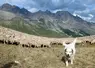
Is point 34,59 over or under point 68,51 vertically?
under

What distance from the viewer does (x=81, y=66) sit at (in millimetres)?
19844

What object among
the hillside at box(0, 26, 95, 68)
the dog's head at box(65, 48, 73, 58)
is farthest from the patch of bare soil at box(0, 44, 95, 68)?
the dog's head at box(65, 48, 73, 58)

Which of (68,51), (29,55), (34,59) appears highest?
(68,51)

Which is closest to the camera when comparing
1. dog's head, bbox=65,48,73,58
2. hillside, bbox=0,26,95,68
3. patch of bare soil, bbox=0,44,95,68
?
dog's head, bbox=65,48,73,58

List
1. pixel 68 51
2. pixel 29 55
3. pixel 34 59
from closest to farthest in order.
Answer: pixel 68 51 → pixel 34 59 → pixel 29 55

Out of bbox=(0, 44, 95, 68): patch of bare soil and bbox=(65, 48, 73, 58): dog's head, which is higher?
bbox=(65, 48, 73, 58): dog's head

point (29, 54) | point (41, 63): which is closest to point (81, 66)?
point (41, 63)

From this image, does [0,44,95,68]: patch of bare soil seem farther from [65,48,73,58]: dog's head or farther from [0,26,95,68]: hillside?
[65,48,73,58]: dog's head

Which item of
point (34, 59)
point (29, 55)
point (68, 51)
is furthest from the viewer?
point (29, 55)

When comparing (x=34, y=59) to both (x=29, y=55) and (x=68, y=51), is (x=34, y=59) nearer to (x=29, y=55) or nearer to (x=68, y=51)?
(x=29, y=55)

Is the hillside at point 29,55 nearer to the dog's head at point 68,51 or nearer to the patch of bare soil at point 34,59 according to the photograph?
the patch of bare soil at point 34,59

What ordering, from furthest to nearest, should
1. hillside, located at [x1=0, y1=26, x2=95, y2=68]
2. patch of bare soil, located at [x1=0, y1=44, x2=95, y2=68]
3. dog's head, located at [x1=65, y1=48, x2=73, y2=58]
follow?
1. hillside, located at [x1=0, y1=26, x2=95, y2=68]
2. patch of bare soil, located at [x1=0, y1=44, x2=95, y2=68]
3. dog's head, located at [x1=65, y1=48, x2=73, y2=58]

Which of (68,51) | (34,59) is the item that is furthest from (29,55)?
(68,51)

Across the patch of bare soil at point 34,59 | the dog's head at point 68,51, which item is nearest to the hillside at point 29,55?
the patch of bare soil at point 34,59
